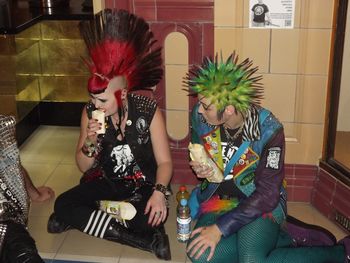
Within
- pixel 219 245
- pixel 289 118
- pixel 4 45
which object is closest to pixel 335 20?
pixel 289 118

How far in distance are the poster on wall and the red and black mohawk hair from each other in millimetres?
542

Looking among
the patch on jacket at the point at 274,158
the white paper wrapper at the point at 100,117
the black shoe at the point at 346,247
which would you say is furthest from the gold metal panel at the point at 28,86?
the black shoe at the point at 346,247

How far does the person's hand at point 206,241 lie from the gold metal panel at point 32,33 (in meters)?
2.00

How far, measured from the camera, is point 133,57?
2697 mm

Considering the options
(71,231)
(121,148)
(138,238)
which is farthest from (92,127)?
Result: (71,231)

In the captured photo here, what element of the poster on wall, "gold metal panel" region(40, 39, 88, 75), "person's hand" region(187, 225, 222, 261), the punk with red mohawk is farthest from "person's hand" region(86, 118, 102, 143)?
"gold metal panel" region(40, 39, 88, 75)

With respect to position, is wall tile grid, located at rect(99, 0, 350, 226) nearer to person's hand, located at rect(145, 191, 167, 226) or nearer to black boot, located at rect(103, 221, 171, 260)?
person's hand, located at rect(145, 191, 167, 226)

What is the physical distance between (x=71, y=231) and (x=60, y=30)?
1627 millimetres

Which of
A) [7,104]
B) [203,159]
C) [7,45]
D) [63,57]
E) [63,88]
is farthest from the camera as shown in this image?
[63,88]

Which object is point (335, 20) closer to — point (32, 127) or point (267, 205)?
point (267, 205)

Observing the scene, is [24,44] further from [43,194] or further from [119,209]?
[119,209]

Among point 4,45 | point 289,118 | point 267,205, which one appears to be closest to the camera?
point 267,205

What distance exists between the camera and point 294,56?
9.68 feet

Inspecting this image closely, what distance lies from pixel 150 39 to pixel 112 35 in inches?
13.3
